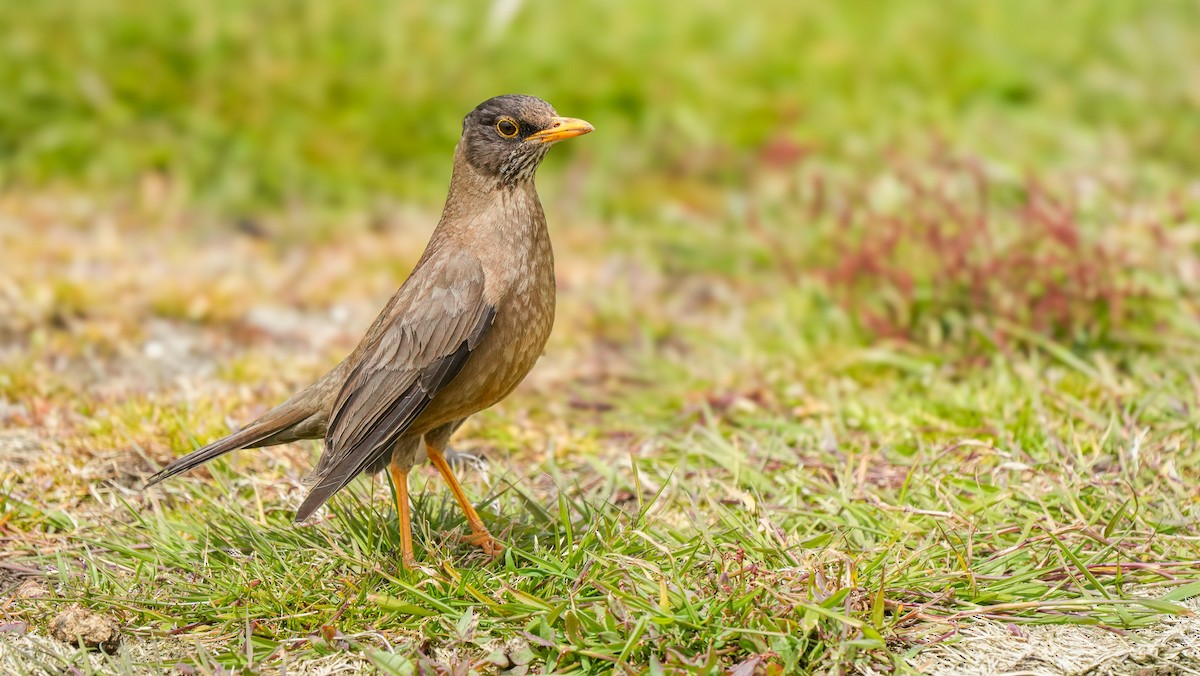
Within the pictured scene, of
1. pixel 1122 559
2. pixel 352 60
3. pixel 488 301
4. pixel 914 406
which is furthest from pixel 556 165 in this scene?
pixel 1122 559

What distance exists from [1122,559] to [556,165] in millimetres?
5862

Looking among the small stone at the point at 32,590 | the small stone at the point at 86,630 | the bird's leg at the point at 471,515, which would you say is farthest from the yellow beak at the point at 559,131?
the small stone at the point at 32,590

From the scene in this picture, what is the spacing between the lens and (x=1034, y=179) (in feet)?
24.2

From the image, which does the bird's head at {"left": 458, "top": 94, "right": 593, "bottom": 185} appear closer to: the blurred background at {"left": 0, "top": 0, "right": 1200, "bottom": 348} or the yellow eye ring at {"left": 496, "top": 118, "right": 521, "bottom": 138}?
the yellow eye ring at {"left": 496, "top": 118, "right": 521, "bottom": 138}

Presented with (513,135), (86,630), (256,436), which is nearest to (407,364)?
(256,436)

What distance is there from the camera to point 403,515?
4.48m

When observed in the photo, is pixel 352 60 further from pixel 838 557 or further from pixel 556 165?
pixel 838 557

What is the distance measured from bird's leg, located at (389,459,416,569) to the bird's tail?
0.39 m

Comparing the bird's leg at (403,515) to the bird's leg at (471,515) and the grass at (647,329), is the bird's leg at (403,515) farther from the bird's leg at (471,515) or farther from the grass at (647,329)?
the bird's leg at (471,515)

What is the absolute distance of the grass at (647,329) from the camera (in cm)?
418

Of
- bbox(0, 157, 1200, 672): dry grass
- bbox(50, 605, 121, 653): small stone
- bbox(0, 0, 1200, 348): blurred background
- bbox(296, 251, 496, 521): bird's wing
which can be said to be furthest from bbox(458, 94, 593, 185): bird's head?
bbox(0, 0, 1200, 348): blurred background

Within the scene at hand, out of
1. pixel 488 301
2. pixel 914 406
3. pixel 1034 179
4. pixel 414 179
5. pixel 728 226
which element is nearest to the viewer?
pixel 488 301

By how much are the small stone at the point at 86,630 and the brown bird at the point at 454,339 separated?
1.98 feet

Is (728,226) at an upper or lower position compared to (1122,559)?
upper
